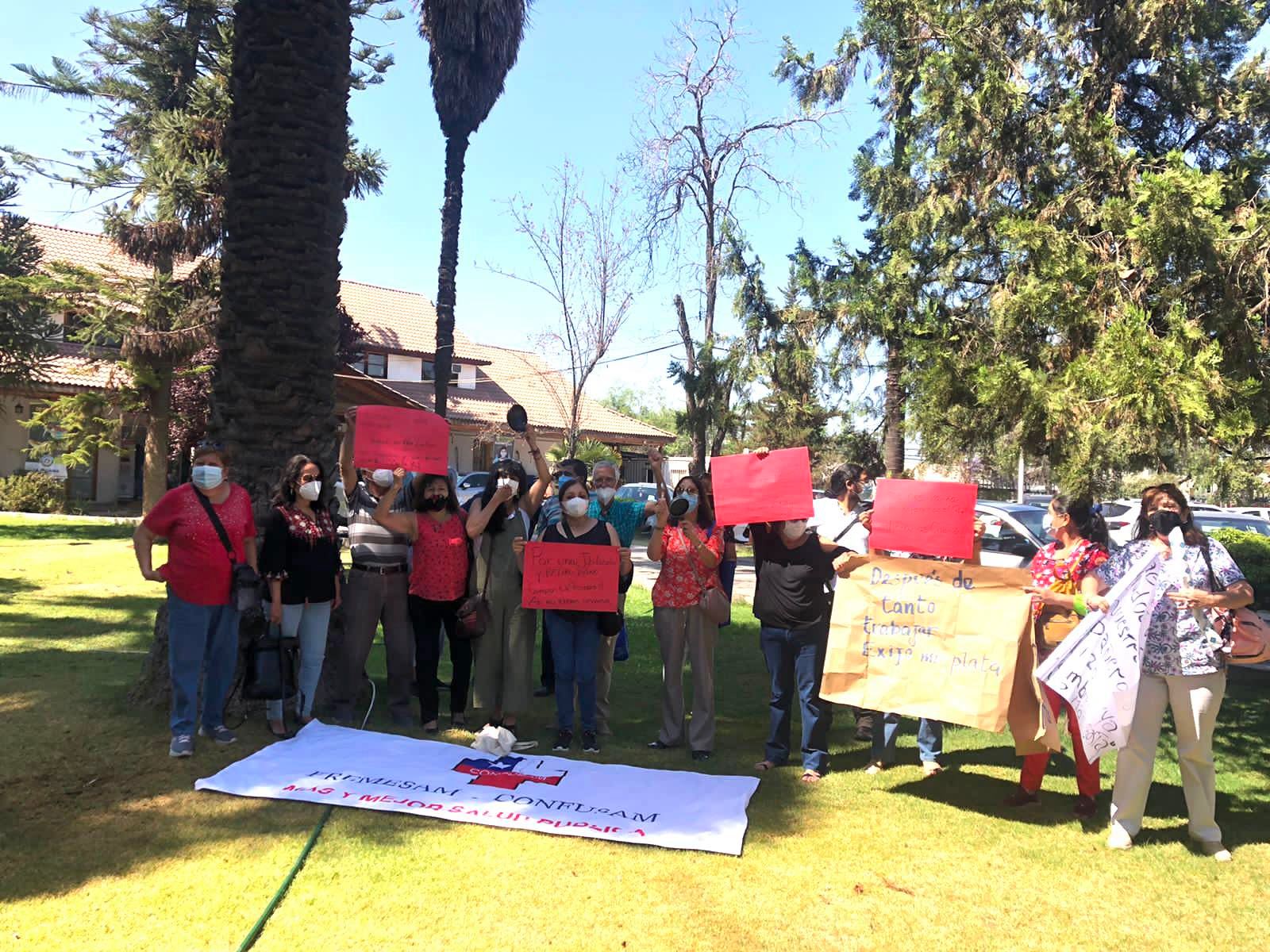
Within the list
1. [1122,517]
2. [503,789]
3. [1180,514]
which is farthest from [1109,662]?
[1122,517]

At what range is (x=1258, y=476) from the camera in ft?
22.0

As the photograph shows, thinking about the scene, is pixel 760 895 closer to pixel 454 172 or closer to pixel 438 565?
pixel 438 565

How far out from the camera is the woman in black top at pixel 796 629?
224 inches

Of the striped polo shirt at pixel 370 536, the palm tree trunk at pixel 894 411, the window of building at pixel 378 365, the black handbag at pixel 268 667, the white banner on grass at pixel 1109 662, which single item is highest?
the window of building at pixel 378 365

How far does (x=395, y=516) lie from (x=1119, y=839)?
180 inches

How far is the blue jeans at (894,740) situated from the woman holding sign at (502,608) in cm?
232

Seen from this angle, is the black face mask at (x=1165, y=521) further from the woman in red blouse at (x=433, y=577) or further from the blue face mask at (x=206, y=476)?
the blue face mask at (x=206, y=476)

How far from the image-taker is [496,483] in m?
6.39

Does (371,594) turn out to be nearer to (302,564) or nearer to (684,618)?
(302,564)

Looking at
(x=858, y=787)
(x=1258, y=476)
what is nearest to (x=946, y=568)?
(x=858, y=787)

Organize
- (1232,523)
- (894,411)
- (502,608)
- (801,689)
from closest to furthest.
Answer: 1. (801,689)
2. (502,608)
3. (894,411)
4. (1232,523)

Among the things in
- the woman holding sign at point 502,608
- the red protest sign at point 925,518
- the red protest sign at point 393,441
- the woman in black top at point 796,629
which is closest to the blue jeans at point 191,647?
the red protest sign at point 393,441

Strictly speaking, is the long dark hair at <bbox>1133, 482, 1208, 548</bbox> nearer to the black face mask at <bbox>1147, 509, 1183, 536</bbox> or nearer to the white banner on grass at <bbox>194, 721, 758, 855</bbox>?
the black face mask at <bbox>1147, 509, 1183, 536</bbox>

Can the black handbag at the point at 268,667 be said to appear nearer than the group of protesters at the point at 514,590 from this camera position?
No
